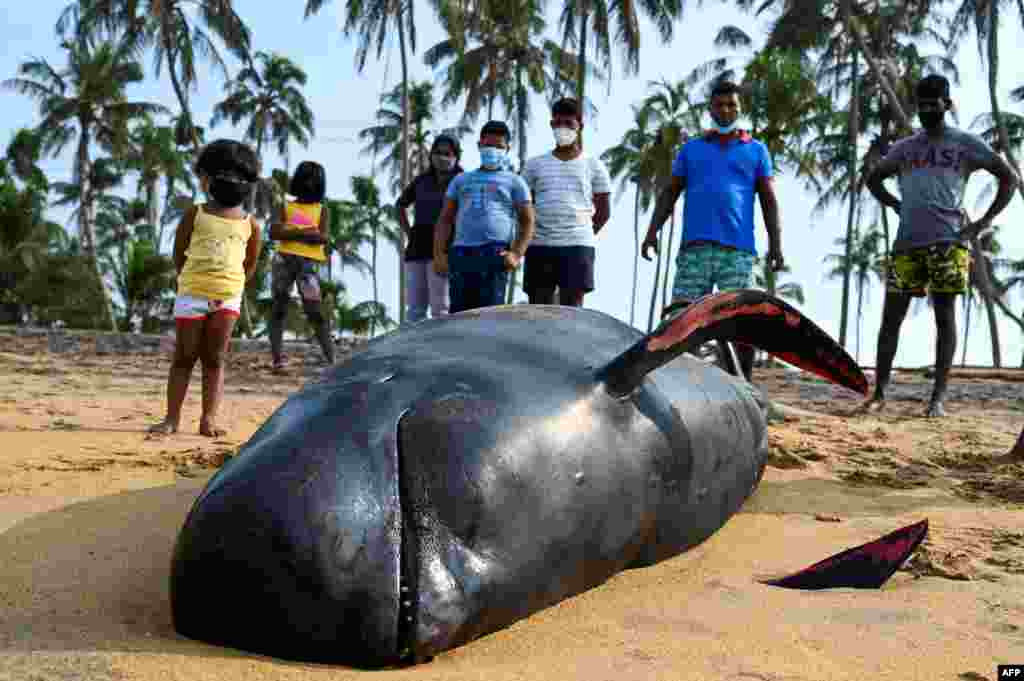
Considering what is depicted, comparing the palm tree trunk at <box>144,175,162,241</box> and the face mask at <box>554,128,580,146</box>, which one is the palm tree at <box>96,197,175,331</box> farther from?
the face mask at <box>554,128,580,146</box>

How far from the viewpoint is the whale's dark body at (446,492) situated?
1.76m

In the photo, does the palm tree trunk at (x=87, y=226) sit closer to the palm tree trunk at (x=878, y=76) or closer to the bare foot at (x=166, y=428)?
the palm tree trunk at (x=878, y=76)

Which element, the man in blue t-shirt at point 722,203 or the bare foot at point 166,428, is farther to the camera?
the man in blue t-shirt at point 722,203

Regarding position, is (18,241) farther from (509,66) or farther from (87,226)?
(509,66)

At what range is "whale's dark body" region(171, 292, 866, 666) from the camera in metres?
1.76

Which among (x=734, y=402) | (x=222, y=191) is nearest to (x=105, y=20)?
(x=222, y=191)

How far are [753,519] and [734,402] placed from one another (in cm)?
43

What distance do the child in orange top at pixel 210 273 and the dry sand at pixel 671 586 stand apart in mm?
278

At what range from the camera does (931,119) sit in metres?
6.09

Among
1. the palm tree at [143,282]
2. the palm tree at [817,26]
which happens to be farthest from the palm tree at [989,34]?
the palm tree at [143,282]

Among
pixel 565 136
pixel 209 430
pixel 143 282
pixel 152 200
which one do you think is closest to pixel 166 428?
pixel 209 430

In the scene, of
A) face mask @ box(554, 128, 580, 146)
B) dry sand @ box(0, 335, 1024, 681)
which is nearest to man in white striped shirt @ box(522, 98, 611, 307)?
face mask @ box(554, 128, 580, 146)

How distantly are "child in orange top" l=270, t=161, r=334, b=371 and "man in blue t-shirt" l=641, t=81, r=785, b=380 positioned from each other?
3.09 meters

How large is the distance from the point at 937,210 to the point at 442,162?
3.20 metres
